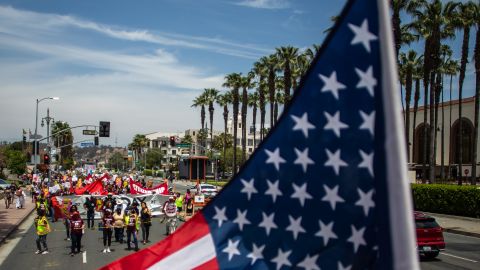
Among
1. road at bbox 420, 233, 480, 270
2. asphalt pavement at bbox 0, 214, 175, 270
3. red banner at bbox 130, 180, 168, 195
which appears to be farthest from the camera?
red banner at bbox 130, 180, 168, 195

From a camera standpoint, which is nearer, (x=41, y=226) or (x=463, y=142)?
(x=41, y=226)

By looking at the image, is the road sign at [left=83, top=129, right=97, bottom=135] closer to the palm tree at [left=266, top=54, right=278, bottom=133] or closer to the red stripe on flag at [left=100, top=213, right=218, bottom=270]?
the palm tree at [left=266, top=54, right=278, bottom=133]

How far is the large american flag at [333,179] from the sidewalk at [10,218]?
66.4ft

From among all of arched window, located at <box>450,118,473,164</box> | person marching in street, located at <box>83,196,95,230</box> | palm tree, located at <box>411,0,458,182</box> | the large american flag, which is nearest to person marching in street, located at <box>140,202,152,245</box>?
person marching in street, located at <box>83,196,95,230</box>

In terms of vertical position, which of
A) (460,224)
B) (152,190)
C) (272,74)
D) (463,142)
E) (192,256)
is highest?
(272,74)

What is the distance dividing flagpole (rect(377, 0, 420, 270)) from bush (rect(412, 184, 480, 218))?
99.7 feet

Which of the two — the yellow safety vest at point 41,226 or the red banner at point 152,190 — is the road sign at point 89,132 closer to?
the red banner at point 152,190

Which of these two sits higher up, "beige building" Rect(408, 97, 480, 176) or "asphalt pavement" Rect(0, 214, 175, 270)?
"beige building" Rect(408, 97, 480, 176)

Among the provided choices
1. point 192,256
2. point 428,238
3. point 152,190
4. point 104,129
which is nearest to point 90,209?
point 152,190

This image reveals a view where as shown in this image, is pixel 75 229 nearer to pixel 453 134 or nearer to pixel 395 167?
pixel 395 167

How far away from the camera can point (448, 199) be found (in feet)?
108

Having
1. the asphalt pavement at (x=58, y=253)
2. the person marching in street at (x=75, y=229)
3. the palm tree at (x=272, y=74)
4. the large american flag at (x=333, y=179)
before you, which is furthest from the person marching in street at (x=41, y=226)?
the palm tree at (x=272, y=74)

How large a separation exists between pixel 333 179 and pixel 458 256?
1707cm

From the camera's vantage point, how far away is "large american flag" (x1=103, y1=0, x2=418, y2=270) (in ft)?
9.30
